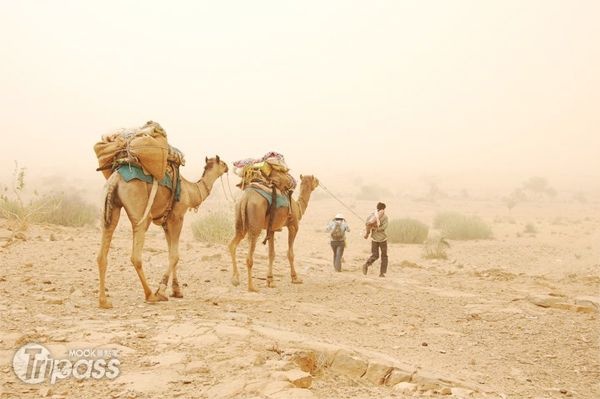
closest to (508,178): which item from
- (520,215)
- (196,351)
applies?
(520,215)

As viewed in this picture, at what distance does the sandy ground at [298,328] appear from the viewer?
4.68 meters

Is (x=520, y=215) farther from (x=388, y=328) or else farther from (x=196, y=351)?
(x=196, y=351)

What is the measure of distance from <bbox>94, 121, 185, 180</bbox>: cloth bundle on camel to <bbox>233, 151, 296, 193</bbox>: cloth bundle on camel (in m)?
2.42

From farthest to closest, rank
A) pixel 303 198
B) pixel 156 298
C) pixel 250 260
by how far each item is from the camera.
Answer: pixel 303 198 < pixel 250 260 < pixel 156 298

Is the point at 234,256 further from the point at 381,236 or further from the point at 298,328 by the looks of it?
the point at 381,236

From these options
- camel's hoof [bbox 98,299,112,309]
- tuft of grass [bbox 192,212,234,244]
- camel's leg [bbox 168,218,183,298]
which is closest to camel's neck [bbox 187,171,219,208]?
camel's leg [bbox 168,218,183,298]

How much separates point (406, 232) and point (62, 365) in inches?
708

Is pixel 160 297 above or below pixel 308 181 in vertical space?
below

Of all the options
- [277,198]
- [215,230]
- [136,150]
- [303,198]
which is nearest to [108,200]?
[136,150]

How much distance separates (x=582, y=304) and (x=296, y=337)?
5.80 meters

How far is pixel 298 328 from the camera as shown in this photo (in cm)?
693

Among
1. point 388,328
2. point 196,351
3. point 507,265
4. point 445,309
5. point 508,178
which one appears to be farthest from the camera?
point 508,178

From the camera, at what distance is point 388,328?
7633mm

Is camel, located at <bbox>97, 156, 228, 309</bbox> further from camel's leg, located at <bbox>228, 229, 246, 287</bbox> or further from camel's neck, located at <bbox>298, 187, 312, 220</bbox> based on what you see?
camel's neck, located at <bbox>298, 187, 312, 220</bbox>
